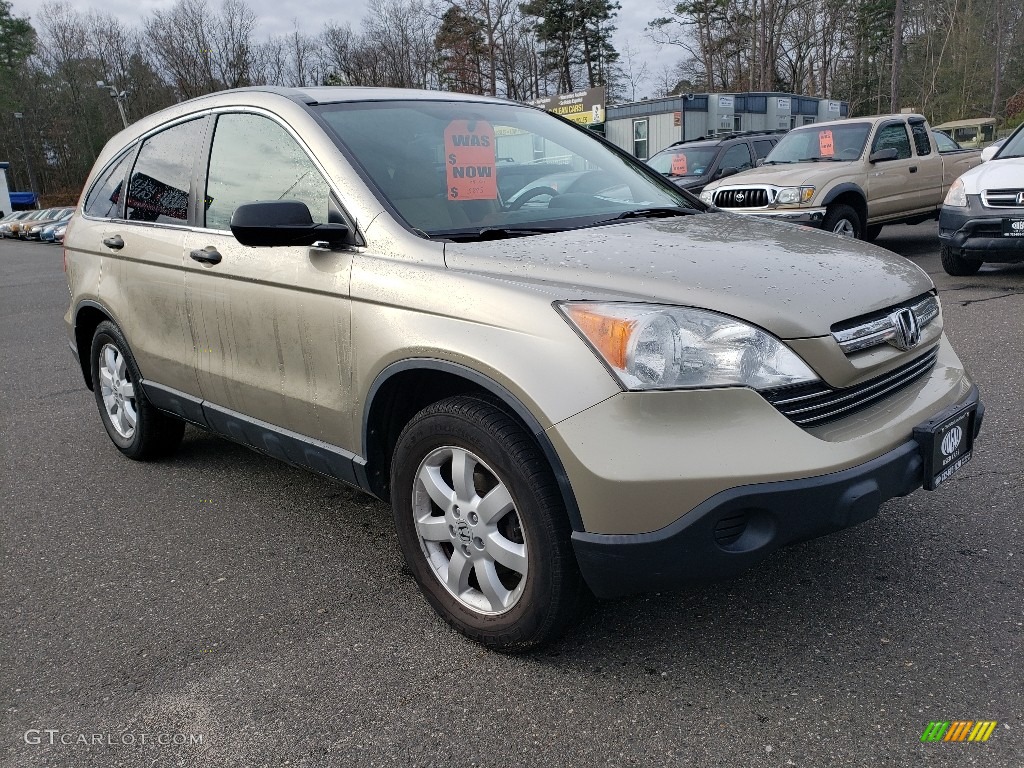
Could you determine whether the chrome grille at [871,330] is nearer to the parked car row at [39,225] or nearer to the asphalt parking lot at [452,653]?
the asphalt parking lot at [452,653]

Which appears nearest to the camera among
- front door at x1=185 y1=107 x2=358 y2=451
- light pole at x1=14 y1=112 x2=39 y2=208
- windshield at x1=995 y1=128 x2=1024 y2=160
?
front door at x1=185 y1=107 x2=358 y2=451

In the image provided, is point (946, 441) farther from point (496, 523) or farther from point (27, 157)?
point (27, 157)

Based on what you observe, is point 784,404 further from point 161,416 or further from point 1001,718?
point 161,416

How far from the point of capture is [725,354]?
225cm

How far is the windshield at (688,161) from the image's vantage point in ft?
43.9

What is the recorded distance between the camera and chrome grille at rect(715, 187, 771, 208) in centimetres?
995

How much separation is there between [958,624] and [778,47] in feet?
184

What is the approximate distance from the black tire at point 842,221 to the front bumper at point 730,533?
8.05m

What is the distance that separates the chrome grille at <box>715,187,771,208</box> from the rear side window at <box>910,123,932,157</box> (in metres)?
2.99

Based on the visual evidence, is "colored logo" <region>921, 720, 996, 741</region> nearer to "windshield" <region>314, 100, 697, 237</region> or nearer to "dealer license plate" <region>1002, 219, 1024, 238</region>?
"windshield" <region>314, 100, 697, 237</region>

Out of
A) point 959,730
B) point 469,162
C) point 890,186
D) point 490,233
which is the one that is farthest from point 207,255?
point 890,186

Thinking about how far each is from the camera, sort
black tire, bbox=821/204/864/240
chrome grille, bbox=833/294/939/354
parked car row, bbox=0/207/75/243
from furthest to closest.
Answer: parked car row, bbox=0/207/75/243 → black tire, bbox=821/204/864/240 → chrome grille, bbox=833/294/939/354

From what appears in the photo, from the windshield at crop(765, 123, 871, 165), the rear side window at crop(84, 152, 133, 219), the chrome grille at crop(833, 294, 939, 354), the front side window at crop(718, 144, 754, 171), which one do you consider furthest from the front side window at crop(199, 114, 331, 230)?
the front side window at crop(718, 144, 754, 171)

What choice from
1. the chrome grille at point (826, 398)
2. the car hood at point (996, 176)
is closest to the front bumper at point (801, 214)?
the car hood at point (996, 176)
